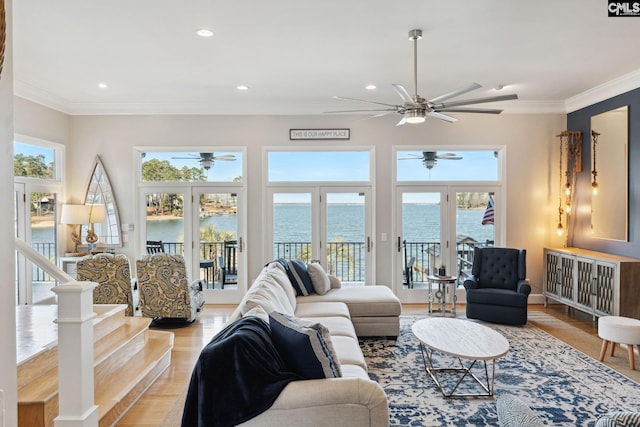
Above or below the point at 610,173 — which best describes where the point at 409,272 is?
below

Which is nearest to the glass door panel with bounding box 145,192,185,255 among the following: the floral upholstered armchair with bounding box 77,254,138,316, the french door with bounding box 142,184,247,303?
the french door with bounding box 142,184,247,303

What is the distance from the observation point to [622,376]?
3.60 meters

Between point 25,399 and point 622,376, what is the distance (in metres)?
4.73

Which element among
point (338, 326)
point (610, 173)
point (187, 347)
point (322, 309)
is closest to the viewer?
point (338, 326)

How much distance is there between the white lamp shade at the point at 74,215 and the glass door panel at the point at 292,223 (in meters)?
2.76

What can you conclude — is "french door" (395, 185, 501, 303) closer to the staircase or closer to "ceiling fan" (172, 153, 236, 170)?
"ceiling fan" (172, 153, 236, 170)

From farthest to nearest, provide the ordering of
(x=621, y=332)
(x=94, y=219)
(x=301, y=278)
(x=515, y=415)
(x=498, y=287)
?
(x=94, y=219) → (x=498, y=287) → (x=301, y=278) → (x=621, y=332) → (x=515, y=415)

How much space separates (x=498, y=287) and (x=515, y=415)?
4270 millimetres

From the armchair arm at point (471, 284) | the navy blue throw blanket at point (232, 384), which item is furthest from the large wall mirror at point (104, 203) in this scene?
the armchair arm at point (471, 284)

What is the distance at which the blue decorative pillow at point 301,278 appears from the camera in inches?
188

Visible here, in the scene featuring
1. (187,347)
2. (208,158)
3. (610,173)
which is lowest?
(187,347)

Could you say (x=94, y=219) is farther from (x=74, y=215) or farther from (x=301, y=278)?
(x=301, y=278)

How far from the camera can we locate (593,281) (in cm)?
505

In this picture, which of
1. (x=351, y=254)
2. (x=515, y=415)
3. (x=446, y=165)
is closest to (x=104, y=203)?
(x=351, y=254)
